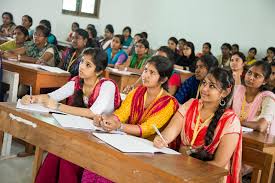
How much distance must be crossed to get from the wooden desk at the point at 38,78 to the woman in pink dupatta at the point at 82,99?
27.3 inches

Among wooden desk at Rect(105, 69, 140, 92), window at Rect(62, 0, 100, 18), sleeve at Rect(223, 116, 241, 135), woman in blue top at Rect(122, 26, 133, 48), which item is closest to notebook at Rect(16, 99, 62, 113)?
sleeve at Rect(223, 116, 241, 135)

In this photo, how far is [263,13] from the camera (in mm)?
7582

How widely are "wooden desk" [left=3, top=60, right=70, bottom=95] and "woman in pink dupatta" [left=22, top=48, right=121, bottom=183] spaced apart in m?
0.69

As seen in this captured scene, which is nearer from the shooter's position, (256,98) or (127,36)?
(256,98)

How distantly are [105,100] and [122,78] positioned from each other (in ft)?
5.98

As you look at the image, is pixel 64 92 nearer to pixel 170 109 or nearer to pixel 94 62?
pixel 94 62

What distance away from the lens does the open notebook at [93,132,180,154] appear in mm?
1555

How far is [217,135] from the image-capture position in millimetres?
1914

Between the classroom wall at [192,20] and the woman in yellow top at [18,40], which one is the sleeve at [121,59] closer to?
the woman in yellow top at [18,40]

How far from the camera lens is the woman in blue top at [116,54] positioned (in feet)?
18.1

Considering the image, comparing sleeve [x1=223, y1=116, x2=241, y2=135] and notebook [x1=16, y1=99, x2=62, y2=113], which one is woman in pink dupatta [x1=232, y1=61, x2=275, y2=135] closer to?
sleeve [x1=223, y1=116, x2=241, y2=135]

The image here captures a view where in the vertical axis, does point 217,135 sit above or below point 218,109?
below

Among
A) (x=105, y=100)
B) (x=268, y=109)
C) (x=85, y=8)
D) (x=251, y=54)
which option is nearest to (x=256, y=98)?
(x=268, y=109)

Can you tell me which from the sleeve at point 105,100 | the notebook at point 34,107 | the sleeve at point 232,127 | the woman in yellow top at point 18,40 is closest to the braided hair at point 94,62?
the sleeve at point 105,100
